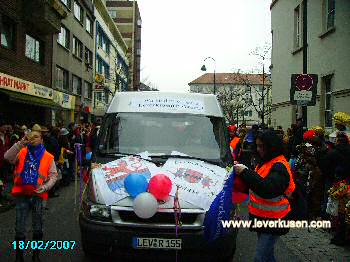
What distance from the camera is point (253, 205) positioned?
4.43 m

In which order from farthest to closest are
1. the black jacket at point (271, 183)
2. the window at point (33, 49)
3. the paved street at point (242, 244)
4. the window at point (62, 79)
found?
the window at point (62, 79), the window at point (33, 49), the paved street at point (242, 244), the black jacket at point (271, 183)

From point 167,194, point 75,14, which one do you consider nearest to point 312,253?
point 167,194

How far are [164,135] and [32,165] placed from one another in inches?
72.1

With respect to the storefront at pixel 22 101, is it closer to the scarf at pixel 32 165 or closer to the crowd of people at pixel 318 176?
the scarf at pixel 32 165

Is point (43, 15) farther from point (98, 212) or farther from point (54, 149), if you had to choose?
point (98, 212)

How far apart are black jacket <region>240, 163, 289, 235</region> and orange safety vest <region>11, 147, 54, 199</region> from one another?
2.78 m

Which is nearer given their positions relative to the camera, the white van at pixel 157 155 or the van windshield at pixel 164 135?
the white van at pixel 157 155

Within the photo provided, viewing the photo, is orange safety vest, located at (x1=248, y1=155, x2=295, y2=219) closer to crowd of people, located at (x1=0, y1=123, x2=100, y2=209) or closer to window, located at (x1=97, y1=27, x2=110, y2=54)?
crowd of people, located at (x1=0, y1=123, x2=100, y2=209)

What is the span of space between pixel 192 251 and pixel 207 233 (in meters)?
0.26

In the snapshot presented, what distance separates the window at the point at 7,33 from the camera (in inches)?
786

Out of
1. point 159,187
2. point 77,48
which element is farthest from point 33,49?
point 159,187

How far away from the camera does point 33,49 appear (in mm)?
24906

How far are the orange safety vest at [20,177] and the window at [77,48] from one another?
30978mm

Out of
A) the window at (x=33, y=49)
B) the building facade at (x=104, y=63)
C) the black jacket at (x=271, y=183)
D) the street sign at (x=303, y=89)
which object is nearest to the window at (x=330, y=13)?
the street sign at (x=303, y=89)
